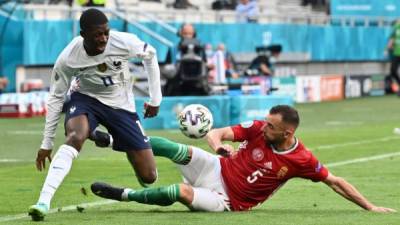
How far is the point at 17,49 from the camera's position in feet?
93.9

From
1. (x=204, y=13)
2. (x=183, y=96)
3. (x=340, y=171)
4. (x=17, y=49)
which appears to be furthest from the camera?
(x=204, y=13)

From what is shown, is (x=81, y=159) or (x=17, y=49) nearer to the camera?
(x=81, y=159)

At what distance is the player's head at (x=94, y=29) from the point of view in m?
9.93

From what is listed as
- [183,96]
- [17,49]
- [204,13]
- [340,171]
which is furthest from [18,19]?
[340,171]

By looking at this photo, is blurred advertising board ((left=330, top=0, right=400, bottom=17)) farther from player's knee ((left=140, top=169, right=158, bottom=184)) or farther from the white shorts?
the white shorts

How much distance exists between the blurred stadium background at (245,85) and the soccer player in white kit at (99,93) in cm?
56

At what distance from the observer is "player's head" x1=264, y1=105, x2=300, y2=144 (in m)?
9.93

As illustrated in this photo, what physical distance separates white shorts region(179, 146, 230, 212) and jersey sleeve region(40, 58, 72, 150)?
1170 millimetres

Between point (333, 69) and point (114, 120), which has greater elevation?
point (114, 120)

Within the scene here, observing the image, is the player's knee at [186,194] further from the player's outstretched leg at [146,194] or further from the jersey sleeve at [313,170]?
the jersey sleeve at [313,170]

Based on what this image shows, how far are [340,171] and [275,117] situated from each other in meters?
5.15

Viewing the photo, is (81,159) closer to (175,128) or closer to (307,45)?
(175,128)

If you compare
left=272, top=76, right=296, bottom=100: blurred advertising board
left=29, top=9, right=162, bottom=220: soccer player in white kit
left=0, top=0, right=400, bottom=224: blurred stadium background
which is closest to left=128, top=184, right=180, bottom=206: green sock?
left=0, top=0, right=400, bottom=224: blurred stadium background

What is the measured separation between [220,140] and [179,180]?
3765mm
